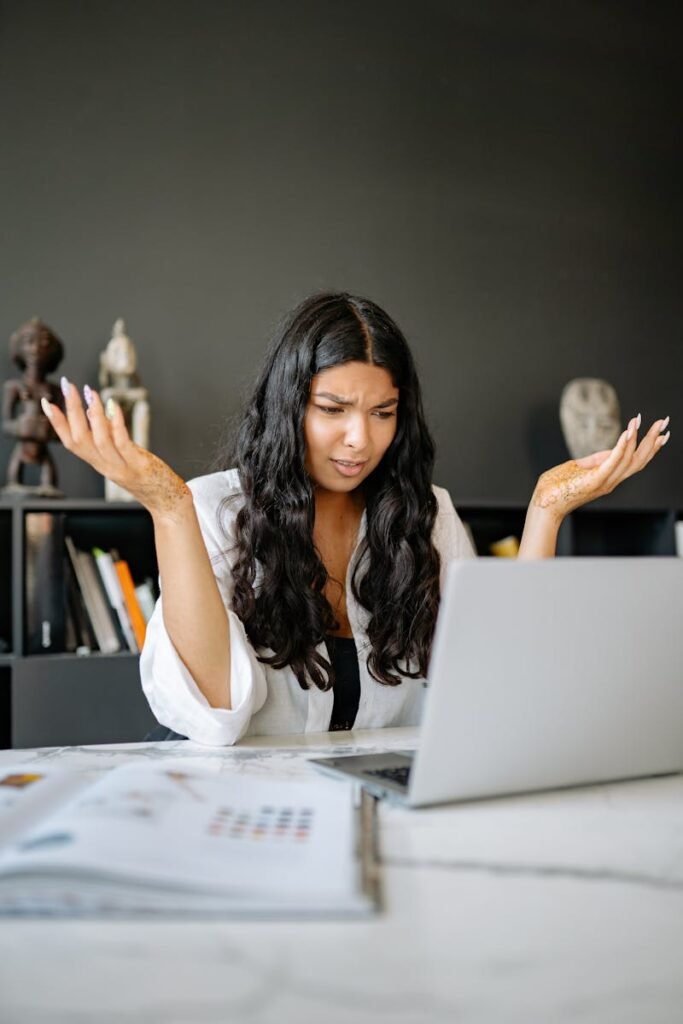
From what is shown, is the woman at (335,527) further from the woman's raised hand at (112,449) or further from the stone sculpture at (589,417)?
the stone sculpture at (589,417)

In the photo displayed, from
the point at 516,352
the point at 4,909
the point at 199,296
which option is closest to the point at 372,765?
the point at 4,909

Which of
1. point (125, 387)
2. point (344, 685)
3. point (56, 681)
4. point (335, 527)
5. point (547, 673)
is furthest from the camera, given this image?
point (125, 387)

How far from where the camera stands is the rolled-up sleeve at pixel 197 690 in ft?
4.26

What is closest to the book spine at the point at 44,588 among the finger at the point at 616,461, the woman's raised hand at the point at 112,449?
the woman's raised hand at the point at 112,449

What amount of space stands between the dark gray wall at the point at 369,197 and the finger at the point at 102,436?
4.88 ft

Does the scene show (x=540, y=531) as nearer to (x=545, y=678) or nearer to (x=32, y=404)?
(x=545, y=678)

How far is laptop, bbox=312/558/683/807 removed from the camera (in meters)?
0.83

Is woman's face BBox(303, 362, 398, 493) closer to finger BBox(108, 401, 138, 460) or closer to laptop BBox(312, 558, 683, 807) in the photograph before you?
finger BBox(108, 401, 138, 460)

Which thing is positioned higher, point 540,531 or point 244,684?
point 540,531

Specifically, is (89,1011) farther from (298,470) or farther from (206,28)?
(206,28)

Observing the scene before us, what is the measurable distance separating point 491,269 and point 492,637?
96.6 inches

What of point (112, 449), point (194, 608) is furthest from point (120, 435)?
point (194, 608)

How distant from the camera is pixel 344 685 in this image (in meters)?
1.68

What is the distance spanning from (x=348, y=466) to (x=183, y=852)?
1105mm
